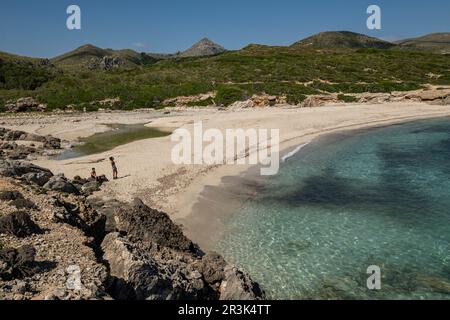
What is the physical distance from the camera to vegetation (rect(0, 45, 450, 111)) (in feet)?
231

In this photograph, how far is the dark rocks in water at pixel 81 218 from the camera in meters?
13.6

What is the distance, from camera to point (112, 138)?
4300 cm

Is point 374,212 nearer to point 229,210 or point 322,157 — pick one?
point 229,210

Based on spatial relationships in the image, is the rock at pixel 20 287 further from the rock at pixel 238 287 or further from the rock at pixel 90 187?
the rock at pixel 90 187

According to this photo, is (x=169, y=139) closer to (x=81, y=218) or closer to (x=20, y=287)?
(x=81, y=218)

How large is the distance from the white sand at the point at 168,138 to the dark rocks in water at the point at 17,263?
9060 mm

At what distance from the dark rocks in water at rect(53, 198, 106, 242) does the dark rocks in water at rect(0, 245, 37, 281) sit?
127 inches

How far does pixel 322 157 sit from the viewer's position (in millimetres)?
30594

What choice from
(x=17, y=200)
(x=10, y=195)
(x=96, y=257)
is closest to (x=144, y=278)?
(x=96, y=257)

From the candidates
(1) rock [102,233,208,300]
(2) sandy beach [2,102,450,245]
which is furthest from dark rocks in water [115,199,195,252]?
(2) sandy beach [2,102,450,245]

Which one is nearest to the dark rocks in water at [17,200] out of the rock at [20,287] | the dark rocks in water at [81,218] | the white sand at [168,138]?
the dark rocks in water at [81,218]

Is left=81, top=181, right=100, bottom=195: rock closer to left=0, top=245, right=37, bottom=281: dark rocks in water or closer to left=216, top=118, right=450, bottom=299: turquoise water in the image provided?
left=216, top=118, right=450, bottom=299: turquoise water

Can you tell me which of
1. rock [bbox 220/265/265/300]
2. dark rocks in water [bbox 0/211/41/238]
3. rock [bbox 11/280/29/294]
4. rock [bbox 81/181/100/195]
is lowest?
rock [bbox 220/265/265/300]
